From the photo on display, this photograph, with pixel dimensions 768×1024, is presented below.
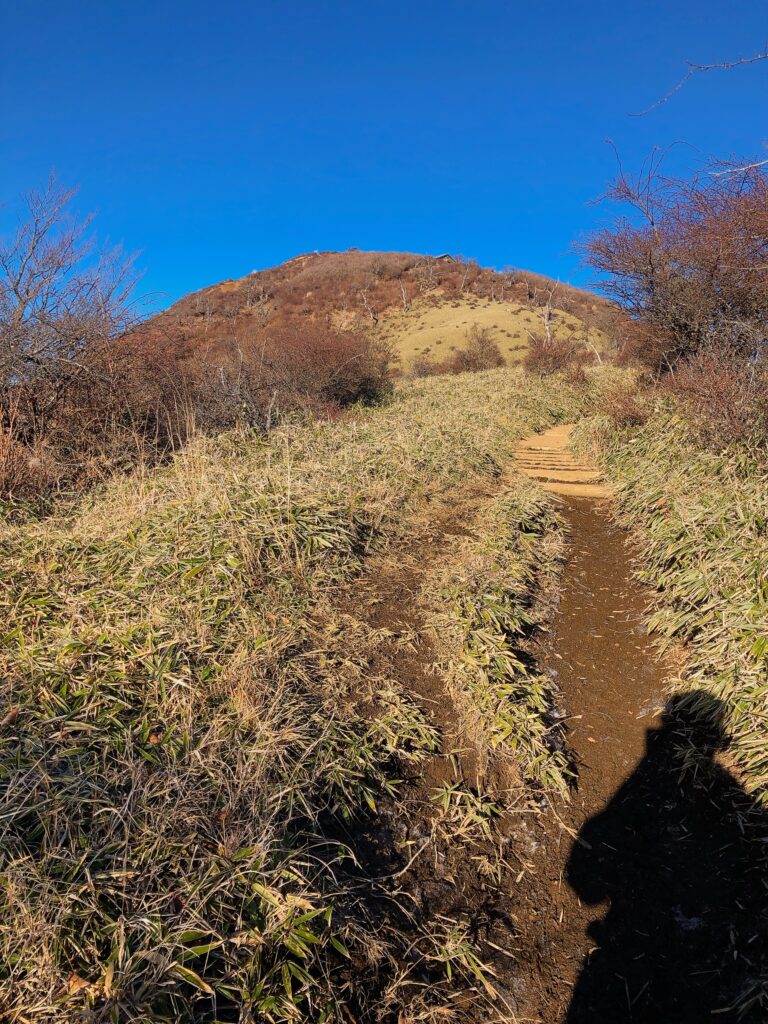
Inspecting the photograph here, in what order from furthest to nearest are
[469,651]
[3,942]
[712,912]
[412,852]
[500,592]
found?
[500,592] < [469,651] < [412,852] < [712,912] < [3,942]

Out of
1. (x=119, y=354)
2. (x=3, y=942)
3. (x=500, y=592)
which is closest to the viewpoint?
(x=3, y=942)

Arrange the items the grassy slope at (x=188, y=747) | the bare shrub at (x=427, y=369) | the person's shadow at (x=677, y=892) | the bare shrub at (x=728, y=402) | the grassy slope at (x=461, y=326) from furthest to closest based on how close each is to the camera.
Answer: the grassy slope at (x=461, y=326)
the bare shrub at (x=427, y=369)
the bare shrub at (x=728, y=402)
the person's shadow at (x=677, y=892)
the grassy slope at (x=188, y=747)

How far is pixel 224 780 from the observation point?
2141mm

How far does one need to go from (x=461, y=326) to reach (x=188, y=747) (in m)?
31.9

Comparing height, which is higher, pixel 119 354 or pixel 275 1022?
pixel 119 354

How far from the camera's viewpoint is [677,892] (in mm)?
2137

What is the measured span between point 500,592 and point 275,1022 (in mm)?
2897

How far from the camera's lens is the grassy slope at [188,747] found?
1.54 metres

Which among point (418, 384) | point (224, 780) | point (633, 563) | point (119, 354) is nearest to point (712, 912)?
point (224, 780)

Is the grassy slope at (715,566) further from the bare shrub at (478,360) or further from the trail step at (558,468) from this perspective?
the bare shrub at (478,360)

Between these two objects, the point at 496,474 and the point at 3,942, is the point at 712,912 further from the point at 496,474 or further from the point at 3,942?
the point at 496,474

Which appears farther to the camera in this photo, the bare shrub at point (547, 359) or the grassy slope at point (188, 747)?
the bare shrub at point (547, 359)

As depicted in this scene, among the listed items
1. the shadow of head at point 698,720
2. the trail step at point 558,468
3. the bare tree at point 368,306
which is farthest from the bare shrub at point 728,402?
the bare tree at point 368,306

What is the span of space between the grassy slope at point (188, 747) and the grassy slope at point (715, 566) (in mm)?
1127
